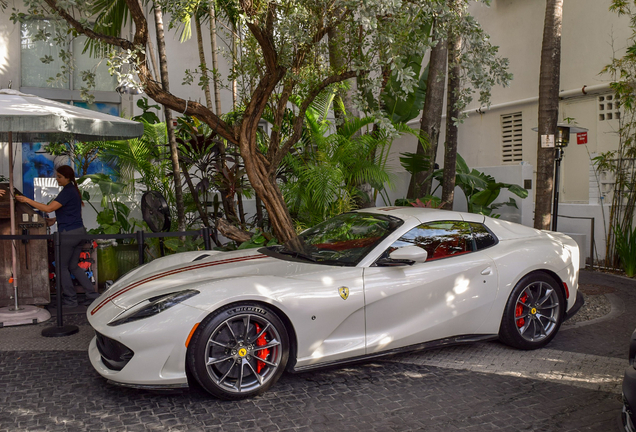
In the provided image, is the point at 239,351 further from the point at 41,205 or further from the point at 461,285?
the point at 41,205

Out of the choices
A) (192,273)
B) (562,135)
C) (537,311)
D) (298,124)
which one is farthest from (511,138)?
(192,273)

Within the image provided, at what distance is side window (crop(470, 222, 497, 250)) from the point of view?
509 cm

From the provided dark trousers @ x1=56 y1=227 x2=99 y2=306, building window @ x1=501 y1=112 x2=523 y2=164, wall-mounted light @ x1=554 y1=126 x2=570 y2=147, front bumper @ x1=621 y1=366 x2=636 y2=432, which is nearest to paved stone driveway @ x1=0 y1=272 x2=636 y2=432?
front bumper @ x1=621 y1=366 x2=636 y2=432

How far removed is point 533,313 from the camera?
5180 mm

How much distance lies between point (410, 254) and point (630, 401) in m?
1.86

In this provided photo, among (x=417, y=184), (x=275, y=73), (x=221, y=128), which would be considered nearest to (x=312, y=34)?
(x=275, y=73)

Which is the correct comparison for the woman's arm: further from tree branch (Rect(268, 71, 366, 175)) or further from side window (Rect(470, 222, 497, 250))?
side window (Rect(470, 222, 497, 250))

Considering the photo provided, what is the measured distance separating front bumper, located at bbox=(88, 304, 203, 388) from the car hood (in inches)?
11.7

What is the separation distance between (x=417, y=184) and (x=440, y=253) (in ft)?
21.8

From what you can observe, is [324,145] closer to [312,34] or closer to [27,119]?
[312,34]

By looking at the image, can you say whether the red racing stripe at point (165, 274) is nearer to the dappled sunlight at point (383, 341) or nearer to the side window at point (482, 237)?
the dappled sunlight at point (383, 341)

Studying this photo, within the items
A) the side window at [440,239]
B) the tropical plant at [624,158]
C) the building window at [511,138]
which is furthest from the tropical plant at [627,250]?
the side window at [440,239]

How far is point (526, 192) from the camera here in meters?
11.4

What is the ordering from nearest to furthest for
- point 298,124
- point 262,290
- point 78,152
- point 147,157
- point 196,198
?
1. point 262,290
2. point 298,124
3. point 196,198
4. point 147,157
5. point 78,152
